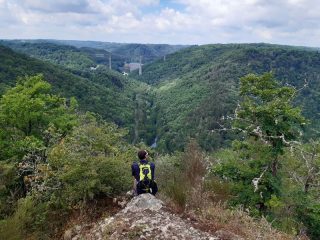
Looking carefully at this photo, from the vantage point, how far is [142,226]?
6996 millimetres

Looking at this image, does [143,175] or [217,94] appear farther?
[217,94]

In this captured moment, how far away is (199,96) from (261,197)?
432 feet

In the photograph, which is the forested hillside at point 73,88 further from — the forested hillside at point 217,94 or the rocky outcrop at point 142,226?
the rocky outcrop at point 142,226

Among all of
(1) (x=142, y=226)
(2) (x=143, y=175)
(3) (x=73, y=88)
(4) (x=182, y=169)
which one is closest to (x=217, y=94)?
(3) (x=73, y=88)

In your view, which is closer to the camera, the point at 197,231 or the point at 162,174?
the point at 197,231

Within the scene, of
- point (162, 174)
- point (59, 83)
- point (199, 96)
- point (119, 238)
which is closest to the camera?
point (119, 238)

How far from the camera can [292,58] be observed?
178500 millimetres

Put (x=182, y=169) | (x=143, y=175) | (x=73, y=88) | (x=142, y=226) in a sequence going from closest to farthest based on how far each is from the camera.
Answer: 1. (x=142, y=226)
2. (x=143, y=175)
3. (x=182, y=169)
4. (x=73, y=88)

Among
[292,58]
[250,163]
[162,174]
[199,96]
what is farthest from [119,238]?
[292,58]

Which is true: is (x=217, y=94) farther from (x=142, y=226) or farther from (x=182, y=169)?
(x=142, y=226)

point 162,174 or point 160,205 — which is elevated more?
point 160,205

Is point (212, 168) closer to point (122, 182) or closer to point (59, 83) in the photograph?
point (122, 182)

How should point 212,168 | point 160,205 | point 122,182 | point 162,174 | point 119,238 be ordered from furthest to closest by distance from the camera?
point 212,168 → point 162,174 → point 122,182 → point 160,205 → point 119,238

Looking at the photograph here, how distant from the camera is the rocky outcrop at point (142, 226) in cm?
682
